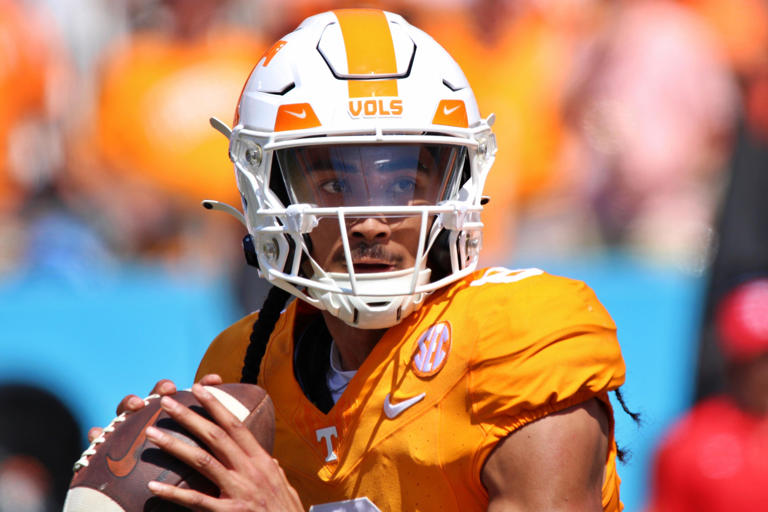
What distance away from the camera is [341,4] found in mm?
4789

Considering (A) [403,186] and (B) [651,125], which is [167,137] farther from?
(A) [403,186]

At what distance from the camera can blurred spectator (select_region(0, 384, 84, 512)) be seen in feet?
13.7

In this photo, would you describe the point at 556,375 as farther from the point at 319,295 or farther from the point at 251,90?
the point at 251,90

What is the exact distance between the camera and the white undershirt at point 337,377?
2.18m

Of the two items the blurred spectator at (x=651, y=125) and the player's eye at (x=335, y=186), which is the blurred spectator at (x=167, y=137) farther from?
the player's eye at (x=335, y=186)

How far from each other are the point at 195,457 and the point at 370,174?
1.99 feet

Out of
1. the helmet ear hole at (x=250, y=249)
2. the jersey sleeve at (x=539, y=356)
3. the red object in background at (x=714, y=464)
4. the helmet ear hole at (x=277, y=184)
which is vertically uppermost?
the helmet ear hole at (x=277, y=184)

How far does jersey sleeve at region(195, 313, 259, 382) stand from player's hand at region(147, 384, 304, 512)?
0.50m

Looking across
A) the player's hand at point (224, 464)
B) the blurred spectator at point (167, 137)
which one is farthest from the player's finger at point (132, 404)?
the blurred spectator at point (167, 137)

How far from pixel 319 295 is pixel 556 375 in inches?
19.0

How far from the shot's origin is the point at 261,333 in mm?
2275

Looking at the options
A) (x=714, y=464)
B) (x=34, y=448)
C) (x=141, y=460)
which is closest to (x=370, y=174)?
(x=141, y=460)

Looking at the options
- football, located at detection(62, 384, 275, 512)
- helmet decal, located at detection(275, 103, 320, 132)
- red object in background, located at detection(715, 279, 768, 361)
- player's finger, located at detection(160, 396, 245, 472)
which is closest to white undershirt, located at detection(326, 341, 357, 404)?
football, located at detection(62, 384, 275, 512)

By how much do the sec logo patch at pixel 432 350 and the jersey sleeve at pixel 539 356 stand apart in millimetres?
71
